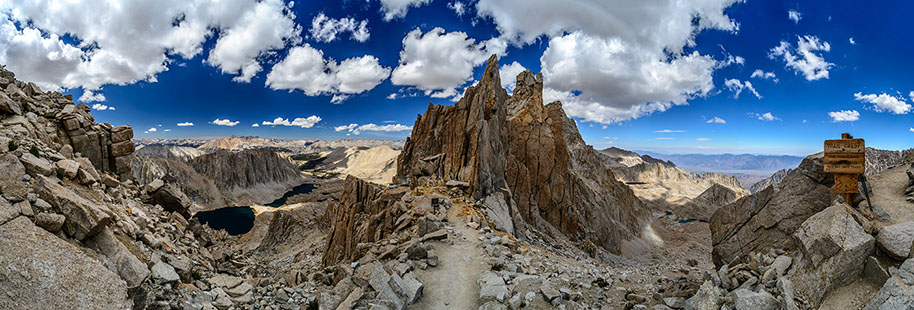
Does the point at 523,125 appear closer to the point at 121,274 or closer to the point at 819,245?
the point at 819,245

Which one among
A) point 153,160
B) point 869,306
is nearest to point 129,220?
point 869,306

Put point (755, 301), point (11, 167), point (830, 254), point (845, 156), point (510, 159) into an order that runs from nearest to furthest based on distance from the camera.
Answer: point (755, 301), point (830, 254), point (11, 167), point (845, 156), point (510, 159)

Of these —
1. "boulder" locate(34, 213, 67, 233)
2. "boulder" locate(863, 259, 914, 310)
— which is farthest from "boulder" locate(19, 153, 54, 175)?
"boulder" locate(863, 259, 914, 310)

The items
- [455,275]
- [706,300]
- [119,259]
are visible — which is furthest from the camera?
[455,275]

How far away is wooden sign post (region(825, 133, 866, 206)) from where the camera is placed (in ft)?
31.7

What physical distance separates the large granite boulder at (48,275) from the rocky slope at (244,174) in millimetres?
155822

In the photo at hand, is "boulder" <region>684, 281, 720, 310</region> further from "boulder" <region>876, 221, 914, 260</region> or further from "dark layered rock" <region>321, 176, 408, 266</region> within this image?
"dark layered rock" <region>321, 176, 408, 266</region>

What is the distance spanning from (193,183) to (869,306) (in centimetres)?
15826

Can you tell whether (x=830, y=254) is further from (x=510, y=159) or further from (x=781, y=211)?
(x=510, y=159)

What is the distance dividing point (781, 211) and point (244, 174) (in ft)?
634

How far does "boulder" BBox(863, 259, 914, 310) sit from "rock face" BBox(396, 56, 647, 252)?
65.8ft

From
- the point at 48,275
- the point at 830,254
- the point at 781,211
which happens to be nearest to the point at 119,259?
the point at 48,275

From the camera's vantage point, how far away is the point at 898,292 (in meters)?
5.77

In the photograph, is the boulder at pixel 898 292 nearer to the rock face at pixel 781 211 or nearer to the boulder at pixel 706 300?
the boulder at pixel 706 300
